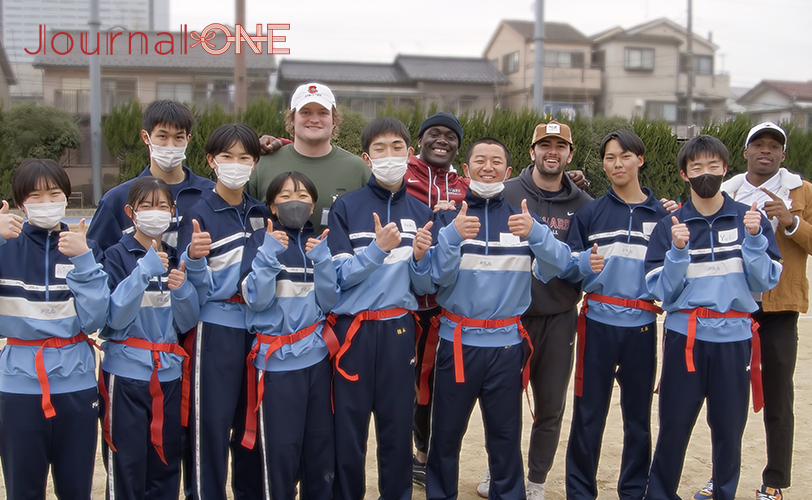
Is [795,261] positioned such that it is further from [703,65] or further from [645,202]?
[703,65]

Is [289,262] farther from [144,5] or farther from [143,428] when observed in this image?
[144,5]

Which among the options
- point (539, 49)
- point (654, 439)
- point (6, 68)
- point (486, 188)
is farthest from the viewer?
point (6, 68)

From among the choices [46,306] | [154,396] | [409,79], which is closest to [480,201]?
[154,396]

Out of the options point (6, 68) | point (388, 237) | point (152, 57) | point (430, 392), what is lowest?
point (430, 392)

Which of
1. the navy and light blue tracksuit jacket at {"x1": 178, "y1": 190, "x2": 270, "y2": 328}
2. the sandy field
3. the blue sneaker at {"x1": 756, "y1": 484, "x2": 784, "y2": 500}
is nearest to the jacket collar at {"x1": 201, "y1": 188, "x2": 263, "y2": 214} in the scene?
the navy and light blue tracksuit jacket at {"x1": 178, "y1": 190, "x2": 270, "y2": 328}

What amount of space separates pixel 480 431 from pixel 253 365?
2.54 metres

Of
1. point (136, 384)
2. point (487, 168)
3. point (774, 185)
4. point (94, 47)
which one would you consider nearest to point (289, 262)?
point (136, 384)

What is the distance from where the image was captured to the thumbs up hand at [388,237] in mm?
3348

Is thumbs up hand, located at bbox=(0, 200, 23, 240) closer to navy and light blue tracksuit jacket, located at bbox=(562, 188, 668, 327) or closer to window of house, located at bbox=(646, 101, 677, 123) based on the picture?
navy and light blue tracksuit jacket, located at bbox=(562, 188, 668, 327)

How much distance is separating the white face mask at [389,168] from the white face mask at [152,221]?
111 cm

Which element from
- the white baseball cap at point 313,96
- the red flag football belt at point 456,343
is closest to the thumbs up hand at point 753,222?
the red flag football belt at point 456,343

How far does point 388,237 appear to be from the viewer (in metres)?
3.35

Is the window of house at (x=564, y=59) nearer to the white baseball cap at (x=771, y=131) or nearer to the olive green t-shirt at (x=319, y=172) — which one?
the white baseball cap at (x=771, y=131)

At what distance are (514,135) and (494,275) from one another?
651 inches
